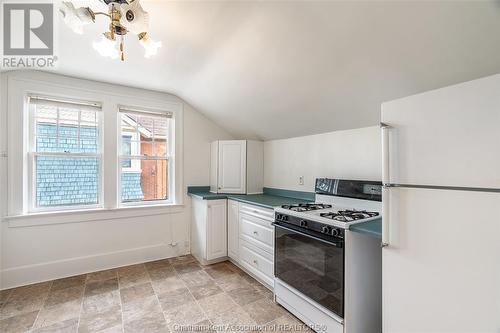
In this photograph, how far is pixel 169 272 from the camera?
2967 mm

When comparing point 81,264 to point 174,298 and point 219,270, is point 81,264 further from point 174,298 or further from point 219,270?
point 219,270

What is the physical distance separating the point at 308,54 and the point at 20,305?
3450mm

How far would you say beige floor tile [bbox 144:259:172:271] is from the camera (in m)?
3.12

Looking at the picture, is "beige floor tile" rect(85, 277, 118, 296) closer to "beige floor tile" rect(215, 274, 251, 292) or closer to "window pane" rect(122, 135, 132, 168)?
"beige floor tile" rect(215, 274, 251, 292)

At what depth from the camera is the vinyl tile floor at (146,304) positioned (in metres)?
1.96

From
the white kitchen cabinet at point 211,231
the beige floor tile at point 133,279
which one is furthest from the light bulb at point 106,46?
the beige floor tile at point 133,279

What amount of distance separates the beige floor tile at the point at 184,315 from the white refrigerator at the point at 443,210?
4.92 ft

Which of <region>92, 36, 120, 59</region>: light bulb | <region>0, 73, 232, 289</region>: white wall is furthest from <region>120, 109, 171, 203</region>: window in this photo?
<region>92, 36, 120, 59</region>: light bulb

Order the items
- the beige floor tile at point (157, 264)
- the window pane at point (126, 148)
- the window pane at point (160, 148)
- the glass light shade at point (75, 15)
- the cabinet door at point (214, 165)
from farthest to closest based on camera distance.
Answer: the cabinet door at point (214, 165), the window pane at point (160, 148), the window pane at point (126, 148), the beige floor tile at point (157, 264), the glass light shade at point (75, 15)

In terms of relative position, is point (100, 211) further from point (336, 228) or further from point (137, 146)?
point (336, 228)

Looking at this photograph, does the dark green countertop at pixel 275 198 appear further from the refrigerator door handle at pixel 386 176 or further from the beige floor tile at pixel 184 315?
the beige floor tile at pixel 184 315

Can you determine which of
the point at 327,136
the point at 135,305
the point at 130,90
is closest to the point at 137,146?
the point at 130,90

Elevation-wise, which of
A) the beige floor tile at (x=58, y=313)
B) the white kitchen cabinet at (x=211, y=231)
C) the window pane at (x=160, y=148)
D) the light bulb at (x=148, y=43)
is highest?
the light bulb at (x=148, y=43)

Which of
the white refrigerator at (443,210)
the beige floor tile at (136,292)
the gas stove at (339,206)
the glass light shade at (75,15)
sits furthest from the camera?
the beige floor tile at (136,292)
